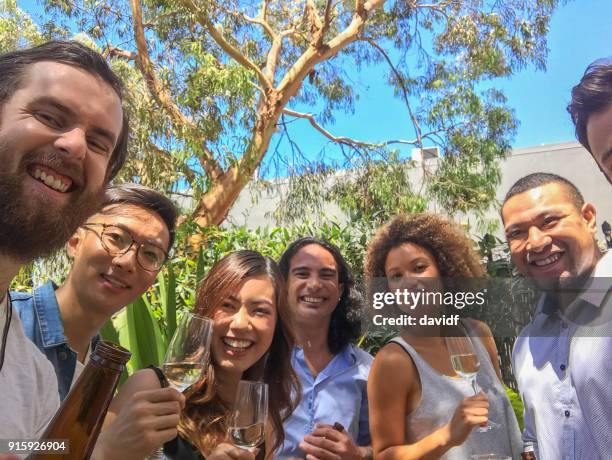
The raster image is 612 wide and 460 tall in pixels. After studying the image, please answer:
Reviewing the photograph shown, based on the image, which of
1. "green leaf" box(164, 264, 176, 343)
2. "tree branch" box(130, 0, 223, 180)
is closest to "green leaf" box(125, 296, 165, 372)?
"green leaf" box(164, 264, 176, 343)

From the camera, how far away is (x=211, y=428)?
1.24 m

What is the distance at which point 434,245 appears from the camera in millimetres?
1574

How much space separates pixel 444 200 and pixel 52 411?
349 cm

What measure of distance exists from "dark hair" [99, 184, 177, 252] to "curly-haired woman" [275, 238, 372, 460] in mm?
622

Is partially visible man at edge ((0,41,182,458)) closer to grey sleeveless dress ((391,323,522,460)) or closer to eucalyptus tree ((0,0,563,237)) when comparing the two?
grey sleeveless dress ((391,323,522,460))

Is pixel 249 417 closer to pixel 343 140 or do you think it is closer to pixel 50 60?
pixel 50 60

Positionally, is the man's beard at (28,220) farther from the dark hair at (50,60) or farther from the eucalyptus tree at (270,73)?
the eucalyptus tree at (270,73)

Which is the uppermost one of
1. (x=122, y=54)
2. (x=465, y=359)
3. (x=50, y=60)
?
(x=122, y=54)

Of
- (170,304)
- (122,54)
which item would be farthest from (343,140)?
(170,304)

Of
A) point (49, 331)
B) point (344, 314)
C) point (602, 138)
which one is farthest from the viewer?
point (344, 314)

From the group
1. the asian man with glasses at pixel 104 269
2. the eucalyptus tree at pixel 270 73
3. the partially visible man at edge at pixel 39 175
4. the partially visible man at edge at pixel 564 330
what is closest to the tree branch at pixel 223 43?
the eucalyptus tree at pixel 270 73

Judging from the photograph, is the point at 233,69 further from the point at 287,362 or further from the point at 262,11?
the point at 287,362

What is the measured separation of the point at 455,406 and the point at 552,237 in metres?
0.47

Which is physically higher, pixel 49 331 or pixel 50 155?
pixel 50 155
